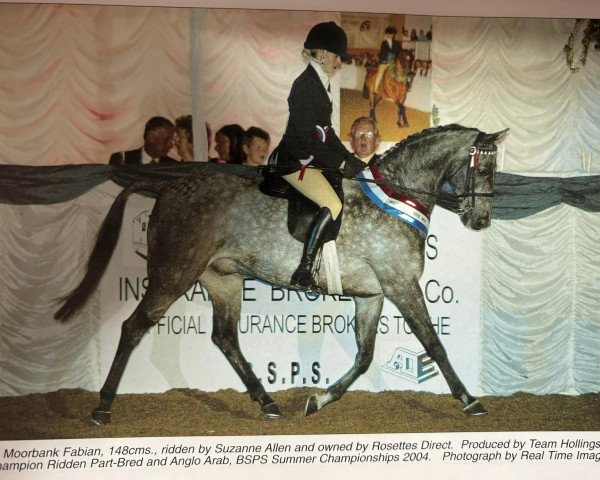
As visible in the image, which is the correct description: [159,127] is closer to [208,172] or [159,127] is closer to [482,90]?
[208,172]

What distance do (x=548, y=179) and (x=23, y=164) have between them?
10.5 feet

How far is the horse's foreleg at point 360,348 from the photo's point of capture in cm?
515

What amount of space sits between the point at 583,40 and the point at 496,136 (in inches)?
33.2

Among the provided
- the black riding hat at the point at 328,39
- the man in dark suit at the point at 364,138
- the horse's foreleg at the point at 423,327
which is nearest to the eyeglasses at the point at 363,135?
the man in dark suit at the point at 364,138

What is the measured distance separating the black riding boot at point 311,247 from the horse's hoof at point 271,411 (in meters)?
0.76

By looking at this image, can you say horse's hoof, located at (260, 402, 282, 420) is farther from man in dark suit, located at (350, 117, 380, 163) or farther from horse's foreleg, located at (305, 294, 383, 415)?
man in dark suit, located at (350, 117, 380, 163)

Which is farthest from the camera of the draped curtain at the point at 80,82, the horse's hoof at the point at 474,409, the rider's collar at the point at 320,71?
the horse's hoof at the point at 474,409

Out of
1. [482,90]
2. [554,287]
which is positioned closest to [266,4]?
[482,90]

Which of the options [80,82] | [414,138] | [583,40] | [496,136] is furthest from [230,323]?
[583,40]

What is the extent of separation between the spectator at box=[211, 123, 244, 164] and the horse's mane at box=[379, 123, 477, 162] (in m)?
0.87

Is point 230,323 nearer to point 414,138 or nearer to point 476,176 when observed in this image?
point 414,138

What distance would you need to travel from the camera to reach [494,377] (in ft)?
17.3

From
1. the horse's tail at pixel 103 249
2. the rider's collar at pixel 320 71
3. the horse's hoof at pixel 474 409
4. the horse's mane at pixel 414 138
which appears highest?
the rider's collar at pixel 320 71

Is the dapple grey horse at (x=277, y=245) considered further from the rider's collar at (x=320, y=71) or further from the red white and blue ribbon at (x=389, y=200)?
the rider's collar at (x=320, y=71)
